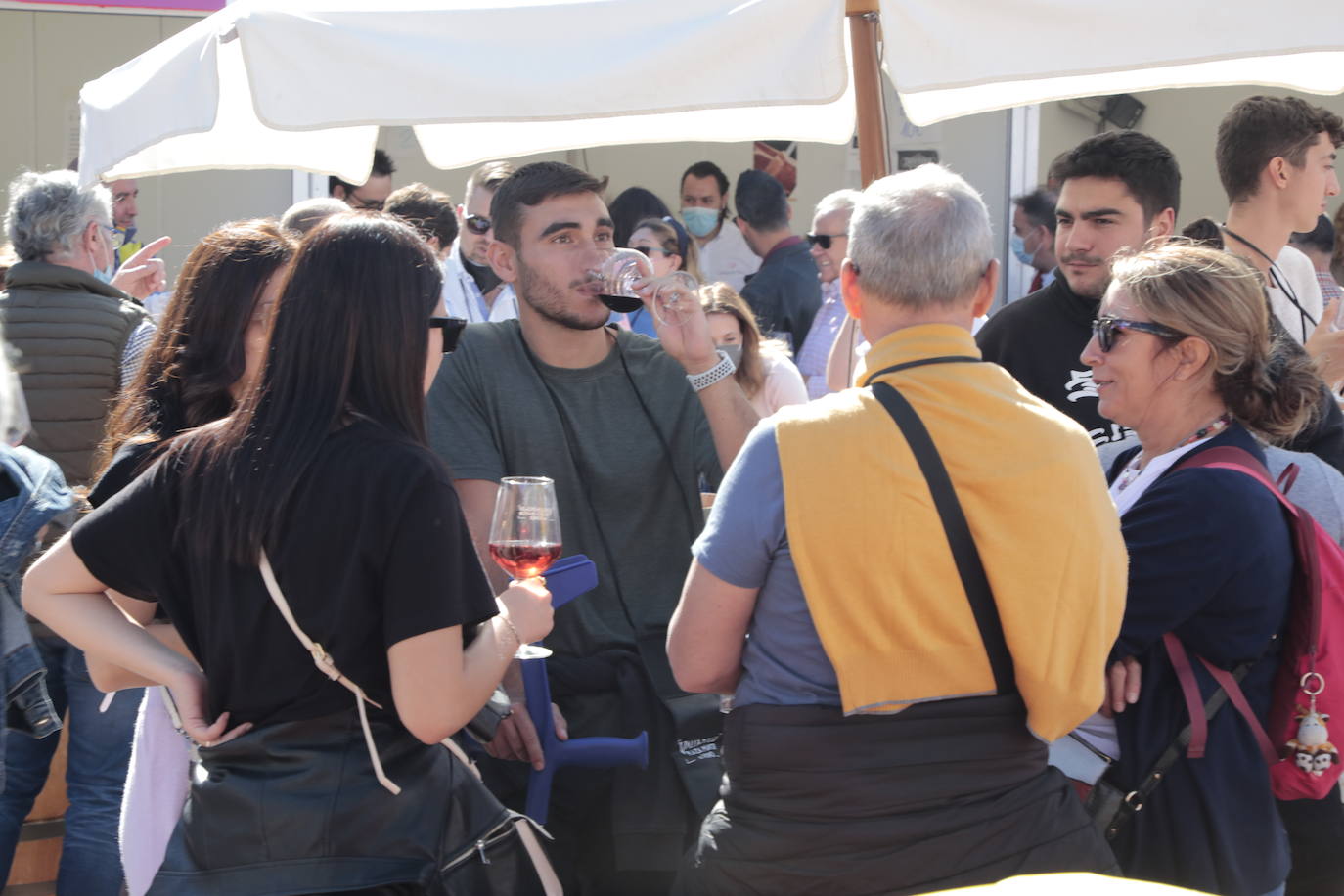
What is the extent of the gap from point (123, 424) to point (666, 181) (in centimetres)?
650

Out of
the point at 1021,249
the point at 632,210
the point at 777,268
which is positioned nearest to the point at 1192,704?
the point at 777,268

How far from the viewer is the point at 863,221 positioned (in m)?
2.26

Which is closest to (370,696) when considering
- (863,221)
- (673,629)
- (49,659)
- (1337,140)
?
(673,629)

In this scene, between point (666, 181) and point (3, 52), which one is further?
point (666, 181)

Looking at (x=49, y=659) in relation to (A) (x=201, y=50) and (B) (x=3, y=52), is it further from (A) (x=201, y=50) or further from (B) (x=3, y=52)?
(B) (x=3, y=52)

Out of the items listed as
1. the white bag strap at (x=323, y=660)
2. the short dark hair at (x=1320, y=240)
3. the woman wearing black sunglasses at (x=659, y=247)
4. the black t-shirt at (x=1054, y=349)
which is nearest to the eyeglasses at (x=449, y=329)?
the white bag strap at (x=323, y=660)

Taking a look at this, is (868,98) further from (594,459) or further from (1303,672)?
(1303,672)

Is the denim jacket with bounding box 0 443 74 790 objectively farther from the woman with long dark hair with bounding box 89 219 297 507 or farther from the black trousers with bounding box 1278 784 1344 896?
the black trousers with bounding box 1278 784 1344 896

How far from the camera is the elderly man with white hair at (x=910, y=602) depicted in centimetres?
209

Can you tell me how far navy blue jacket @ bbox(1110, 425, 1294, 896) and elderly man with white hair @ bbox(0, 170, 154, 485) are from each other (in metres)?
3.09

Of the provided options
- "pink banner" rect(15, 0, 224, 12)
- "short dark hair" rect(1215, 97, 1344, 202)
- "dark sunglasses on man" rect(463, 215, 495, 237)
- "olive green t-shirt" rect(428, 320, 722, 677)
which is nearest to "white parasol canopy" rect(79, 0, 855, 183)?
"olive green t-shirt" rect(428, 320, 722, 677)

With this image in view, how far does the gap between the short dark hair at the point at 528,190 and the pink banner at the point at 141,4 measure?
16.0 feet

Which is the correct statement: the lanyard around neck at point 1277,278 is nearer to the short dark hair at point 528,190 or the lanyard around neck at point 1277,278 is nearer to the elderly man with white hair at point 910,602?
the short dark hair at point 528,190

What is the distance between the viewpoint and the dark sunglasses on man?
5754 millimetres
